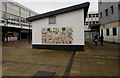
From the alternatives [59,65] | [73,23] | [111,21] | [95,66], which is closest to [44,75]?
[59,65]

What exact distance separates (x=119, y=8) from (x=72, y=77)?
18.5 metres

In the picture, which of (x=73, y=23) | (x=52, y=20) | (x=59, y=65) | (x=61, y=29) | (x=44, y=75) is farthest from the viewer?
(x=52, y=20)

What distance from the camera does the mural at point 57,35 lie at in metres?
11.8

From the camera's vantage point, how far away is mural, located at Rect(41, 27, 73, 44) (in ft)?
38.7

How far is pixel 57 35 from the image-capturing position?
1225cm

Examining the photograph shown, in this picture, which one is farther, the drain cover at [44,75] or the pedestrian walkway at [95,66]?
the pedestrian walkway at [95,66]

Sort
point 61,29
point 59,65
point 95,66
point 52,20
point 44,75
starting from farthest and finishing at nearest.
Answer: point 52,20 < point 61,29 < point 59,65 < point 95,66 < point 44,75

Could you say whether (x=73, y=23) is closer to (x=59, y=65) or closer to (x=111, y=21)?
(x=59, y=65)

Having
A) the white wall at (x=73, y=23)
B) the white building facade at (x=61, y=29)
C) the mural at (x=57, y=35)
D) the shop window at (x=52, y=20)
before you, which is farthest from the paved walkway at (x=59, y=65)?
the shop window at (x=52, y=20)

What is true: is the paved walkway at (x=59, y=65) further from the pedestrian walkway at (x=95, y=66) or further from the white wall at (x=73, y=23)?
the white wall at (x=73, y=23)

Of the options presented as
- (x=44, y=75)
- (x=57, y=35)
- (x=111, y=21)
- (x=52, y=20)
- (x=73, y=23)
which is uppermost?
(x=111, y=21)

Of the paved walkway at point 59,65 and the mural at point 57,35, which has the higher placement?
the mural at point 57,35

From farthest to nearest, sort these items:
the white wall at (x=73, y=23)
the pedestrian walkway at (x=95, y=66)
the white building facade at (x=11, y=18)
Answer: the white building facade at (x=11, y=18) < the white wall at (x=73, y=23) < the pedestrian walkway at (x=95, y=66)

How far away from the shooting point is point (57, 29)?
12.2 metres
